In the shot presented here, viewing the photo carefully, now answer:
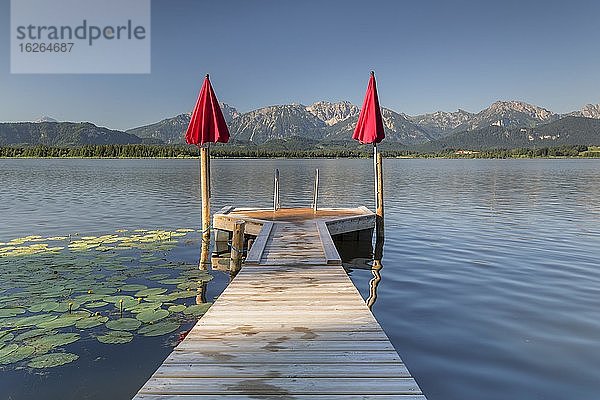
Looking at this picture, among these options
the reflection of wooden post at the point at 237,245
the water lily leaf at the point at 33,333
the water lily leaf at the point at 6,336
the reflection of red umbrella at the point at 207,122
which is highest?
the reflection of red umbrella at the point at 207,122

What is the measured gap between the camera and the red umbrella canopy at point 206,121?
16.1 meters

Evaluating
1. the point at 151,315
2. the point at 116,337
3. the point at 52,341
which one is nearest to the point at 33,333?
the point at 52,341

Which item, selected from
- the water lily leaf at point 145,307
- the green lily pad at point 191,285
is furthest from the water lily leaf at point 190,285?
the water lily leaf at point 145,307

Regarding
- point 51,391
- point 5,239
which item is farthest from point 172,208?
point 51,391

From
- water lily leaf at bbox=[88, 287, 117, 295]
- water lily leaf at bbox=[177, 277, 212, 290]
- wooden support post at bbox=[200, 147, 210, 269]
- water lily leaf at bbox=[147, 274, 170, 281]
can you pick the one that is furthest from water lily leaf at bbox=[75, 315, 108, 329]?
wooden support post at bbox=[200, 147, 210, 269]

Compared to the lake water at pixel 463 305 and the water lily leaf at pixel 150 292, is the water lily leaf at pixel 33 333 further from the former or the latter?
the water lily leaf at pixel 150 292

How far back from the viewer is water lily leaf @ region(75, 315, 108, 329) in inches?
336

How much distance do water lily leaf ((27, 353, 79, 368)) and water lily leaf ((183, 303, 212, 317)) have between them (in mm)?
2497

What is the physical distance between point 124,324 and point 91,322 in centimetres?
64

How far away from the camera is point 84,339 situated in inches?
320

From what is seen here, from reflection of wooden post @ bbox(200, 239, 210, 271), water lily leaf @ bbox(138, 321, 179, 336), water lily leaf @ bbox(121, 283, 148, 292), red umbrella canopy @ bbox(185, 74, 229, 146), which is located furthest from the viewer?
red umbrella canopy @ bbox(185, 74, 229, 146)

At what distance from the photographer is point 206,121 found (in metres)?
16.1

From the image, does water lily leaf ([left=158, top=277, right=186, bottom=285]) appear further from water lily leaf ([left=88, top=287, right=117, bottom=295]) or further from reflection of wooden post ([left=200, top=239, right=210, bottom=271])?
reflection of wooden post ([left=200, top=239, right=210, bottom=271])

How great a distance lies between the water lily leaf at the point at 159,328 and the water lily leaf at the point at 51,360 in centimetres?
126
